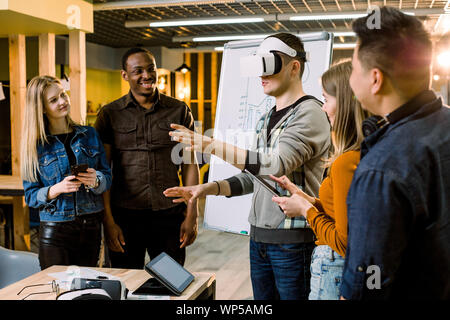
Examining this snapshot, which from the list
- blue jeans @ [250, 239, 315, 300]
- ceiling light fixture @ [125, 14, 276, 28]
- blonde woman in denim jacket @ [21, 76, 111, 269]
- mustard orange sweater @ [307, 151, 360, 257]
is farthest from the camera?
ceiling light fixture @ [125, 14, 276, 28]

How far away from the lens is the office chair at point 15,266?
235 centimetres

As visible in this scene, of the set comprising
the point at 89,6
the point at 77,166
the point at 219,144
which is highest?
the point at 89,6

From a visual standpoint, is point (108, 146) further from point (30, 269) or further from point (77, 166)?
point (30, 269)

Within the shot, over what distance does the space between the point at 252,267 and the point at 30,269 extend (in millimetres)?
1149

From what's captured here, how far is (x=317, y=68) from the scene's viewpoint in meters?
2.95

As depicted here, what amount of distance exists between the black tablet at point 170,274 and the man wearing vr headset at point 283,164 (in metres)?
0.32

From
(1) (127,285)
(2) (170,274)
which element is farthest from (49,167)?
(2) (170,274)

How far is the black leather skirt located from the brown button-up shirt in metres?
0.24

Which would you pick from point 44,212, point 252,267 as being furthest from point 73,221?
point 252,267

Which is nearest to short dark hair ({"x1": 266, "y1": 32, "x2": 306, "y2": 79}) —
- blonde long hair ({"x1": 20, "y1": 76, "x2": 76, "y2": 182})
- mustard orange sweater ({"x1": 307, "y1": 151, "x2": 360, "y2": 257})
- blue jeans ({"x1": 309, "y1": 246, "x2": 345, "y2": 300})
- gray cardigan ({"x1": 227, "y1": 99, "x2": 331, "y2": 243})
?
gray cardigan ({"x1": 227, "y1": 99, "x2": 331, "y2": 243})

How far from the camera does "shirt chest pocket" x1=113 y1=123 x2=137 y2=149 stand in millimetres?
2697

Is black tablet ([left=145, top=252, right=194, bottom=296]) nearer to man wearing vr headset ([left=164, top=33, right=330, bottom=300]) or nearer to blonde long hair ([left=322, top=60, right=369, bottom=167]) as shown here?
man wearing vr headset ([left=164, top=33, right=330, bottom=300])

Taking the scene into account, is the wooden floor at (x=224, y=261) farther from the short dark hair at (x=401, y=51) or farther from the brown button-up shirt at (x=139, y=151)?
the short dark hair at (x=401, y=51)

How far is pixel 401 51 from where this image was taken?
42.2 inches
